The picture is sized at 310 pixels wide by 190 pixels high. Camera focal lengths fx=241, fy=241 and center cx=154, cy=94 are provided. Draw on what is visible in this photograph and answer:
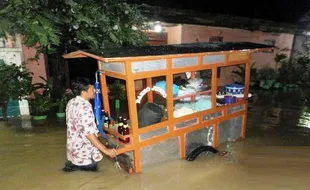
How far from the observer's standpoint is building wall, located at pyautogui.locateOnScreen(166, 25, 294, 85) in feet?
42.2

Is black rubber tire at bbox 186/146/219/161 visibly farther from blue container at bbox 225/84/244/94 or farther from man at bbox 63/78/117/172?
Answer: man at bbox 63/78/117/172

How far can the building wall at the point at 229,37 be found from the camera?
12.9m

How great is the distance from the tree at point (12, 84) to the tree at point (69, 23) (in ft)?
3.11

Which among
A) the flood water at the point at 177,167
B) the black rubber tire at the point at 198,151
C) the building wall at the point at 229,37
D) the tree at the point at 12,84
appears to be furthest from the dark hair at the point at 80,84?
the building wall at the point at 229,37

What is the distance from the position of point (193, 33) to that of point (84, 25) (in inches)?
299

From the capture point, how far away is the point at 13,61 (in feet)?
28.0

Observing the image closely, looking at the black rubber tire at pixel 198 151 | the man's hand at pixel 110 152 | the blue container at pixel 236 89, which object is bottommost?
the black rubber tire at pixel 198 151

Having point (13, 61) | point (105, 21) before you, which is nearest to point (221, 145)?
point (105, 21)

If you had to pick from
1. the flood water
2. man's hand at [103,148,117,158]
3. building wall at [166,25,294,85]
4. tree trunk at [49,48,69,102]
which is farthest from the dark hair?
building wall at [166,25,294,85]

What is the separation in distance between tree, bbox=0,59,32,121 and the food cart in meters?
3.82

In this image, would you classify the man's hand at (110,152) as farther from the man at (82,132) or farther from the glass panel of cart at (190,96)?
the glass panel of cart at (190,96)

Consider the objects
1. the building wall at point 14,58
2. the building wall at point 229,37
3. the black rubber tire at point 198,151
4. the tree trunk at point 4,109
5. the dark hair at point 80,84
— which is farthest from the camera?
the building wall at point 229,37

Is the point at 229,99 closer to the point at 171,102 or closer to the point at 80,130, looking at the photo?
the point at 171,102

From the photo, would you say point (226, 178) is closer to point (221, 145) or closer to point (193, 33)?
point (221, 145)
